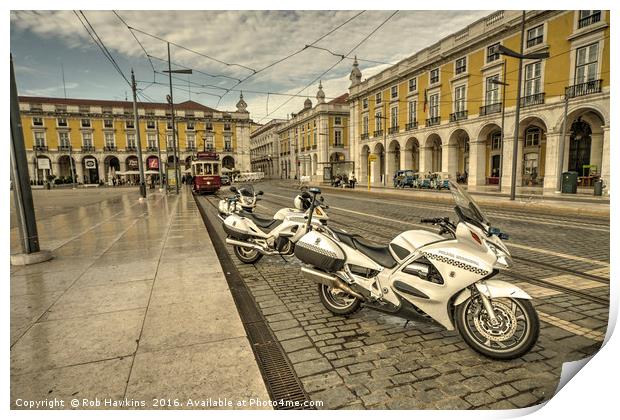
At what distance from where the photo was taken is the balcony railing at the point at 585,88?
1931 centimetres

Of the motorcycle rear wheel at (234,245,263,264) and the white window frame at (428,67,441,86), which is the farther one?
the white window frame at (428,67,441,86)

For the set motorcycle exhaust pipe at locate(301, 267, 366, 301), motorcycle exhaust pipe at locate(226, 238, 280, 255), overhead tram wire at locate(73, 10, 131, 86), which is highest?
overhead tram wire at locate(73, 10, 131, 86)

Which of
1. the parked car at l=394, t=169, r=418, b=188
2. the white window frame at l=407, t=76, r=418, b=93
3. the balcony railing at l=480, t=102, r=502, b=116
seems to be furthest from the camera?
the white window frame at l=407, t=76, r=418, b=93

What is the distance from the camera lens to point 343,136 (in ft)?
182

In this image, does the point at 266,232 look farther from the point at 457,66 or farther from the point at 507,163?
the point at 457,66

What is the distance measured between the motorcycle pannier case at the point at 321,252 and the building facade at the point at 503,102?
13.6 m

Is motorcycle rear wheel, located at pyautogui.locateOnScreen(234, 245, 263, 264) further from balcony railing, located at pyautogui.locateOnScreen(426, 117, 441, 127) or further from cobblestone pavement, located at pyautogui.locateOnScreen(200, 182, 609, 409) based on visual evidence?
balcony railing, located at pyautogui.locateOnScreen(426, 117, 441, 127)

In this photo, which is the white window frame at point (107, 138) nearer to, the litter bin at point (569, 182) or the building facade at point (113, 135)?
the building facade at point (113, 135)

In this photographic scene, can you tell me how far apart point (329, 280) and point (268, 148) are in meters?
84.8

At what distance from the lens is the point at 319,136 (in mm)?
55000

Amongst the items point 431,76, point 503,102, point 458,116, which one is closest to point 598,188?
point 503,102

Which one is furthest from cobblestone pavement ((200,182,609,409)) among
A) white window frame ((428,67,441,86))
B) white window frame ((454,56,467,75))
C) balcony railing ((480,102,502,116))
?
white window frame ((428,67,441,86))

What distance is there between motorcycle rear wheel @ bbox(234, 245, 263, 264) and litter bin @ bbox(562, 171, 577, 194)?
19.4 metres

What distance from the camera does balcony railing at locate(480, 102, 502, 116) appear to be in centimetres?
2571
